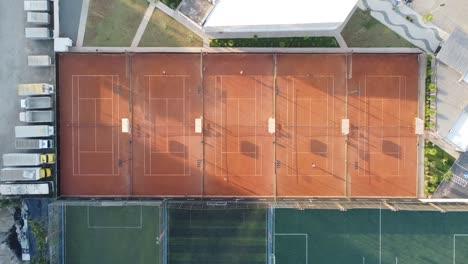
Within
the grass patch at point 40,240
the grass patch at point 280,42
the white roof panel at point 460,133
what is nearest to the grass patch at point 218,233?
the grass patch at point 40,240

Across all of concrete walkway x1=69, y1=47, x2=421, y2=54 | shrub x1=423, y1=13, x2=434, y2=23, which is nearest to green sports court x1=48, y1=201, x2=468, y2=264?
concrete walkway x1=69, y1=47, x2=421, y2=54

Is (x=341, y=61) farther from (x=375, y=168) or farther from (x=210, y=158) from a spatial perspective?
(x=210, y=158)

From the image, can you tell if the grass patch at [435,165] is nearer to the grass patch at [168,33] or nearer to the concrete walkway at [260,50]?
the concrete walkway at [260,50]

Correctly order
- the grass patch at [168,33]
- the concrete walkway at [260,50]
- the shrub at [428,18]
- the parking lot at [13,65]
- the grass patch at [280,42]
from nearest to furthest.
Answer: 1. the shrub at [428,18]
2. the grass patch at [280,42]
3. the concrete walkway at [260,50]
4. the grass patch at [168,33]
5. the parking lot at [13,65]

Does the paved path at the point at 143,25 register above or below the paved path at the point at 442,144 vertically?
above

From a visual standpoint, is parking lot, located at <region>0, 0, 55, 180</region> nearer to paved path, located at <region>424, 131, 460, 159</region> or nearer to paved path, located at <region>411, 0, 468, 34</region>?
paved path, located at <region>411, 0, 468, 34</region>

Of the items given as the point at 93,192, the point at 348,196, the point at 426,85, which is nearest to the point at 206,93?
the point at 93,192
